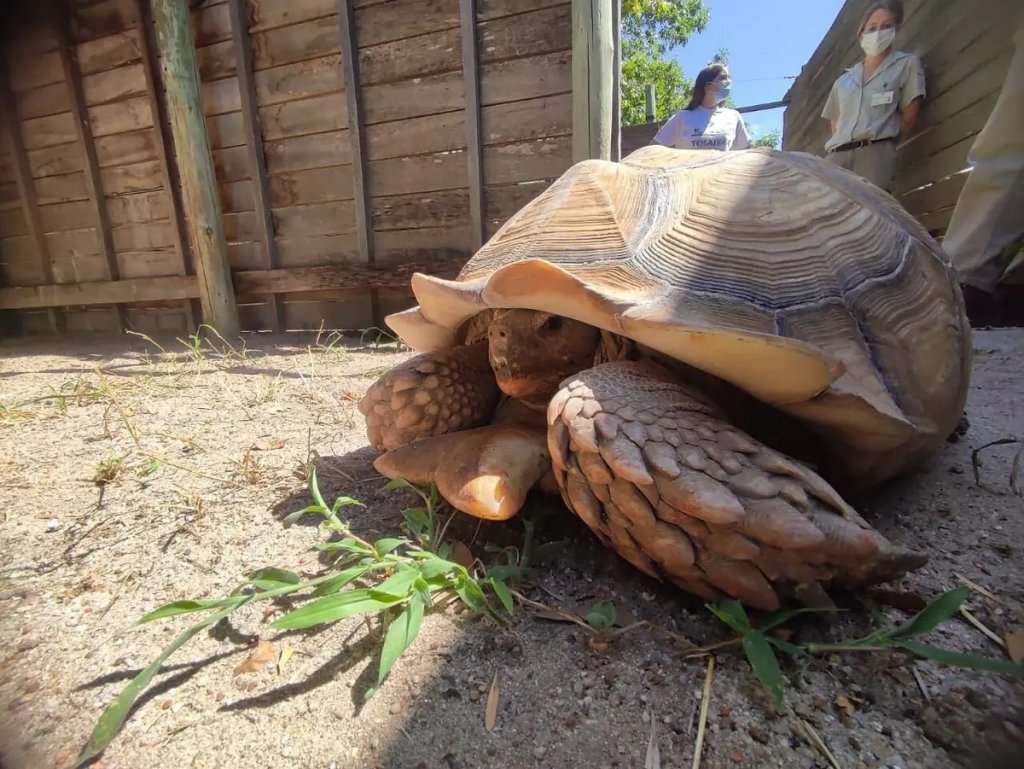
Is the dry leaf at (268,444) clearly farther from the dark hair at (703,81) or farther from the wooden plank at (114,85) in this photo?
the wooden plank at (114,85)

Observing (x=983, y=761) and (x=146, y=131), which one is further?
(x=146, y=131)

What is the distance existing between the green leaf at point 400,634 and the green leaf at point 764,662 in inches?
19.8

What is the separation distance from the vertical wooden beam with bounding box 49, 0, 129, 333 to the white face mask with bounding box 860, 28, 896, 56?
24.8ft

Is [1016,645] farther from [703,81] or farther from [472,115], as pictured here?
[703,81]

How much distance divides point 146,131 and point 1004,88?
7176 millimetres

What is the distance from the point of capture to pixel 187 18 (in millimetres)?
4273

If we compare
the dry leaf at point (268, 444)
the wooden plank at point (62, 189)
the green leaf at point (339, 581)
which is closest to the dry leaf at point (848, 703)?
the green leaf at point (339, 581)

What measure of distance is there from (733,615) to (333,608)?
2.09ft

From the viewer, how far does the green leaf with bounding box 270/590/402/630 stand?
0.81 meters

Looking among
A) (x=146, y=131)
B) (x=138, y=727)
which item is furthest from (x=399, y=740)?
(x=146, y=131)

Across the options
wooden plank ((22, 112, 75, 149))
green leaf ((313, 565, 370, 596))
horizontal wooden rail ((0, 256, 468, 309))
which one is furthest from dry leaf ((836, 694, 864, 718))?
wooden plank ((22, 112, 75, 149))

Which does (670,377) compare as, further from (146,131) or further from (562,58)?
(146,131)

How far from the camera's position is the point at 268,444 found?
1.87m

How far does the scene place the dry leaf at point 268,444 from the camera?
1829 millimetres
